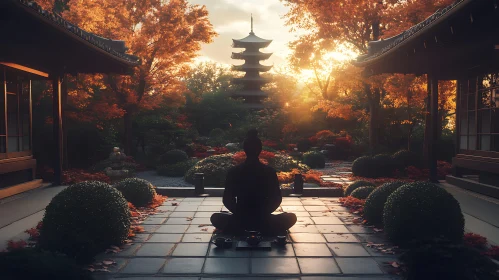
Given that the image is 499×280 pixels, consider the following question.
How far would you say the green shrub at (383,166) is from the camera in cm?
1447

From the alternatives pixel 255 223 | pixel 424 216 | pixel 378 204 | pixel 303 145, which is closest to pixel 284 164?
pixel 378 204

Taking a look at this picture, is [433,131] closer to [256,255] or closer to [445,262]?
[256,255]

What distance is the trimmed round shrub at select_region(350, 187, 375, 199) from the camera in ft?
30.9

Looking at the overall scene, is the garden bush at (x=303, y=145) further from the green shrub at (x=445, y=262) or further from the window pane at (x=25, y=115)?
the green shrub at (x=445, y=262)

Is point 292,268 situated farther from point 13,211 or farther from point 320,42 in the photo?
point 320,42

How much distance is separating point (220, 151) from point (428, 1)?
476 inches

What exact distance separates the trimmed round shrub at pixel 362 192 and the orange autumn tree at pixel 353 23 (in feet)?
30.7

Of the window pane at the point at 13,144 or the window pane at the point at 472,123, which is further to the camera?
the window pane at the point at 472,123

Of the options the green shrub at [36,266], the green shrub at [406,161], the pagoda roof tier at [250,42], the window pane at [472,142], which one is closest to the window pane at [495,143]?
the window pane at [472,142]

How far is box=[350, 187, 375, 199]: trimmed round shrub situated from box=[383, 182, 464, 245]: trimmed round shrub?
11.5 feet

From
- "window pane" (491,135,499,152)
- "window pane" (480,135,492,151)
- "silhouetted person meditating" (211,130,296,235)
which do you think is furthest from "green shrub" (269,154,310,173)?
"silhouetted person meditating" (211,130,296,235)

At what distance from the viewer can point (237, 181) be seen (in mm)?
5969

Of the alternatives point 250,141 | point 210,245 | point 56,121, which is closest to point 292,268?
point 210,245

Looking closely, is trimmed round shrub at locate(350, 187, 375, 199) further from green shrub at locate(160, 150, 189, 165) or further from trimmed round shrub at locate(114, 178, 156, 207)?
green shrub at locate(160, 150, 189, 165)
